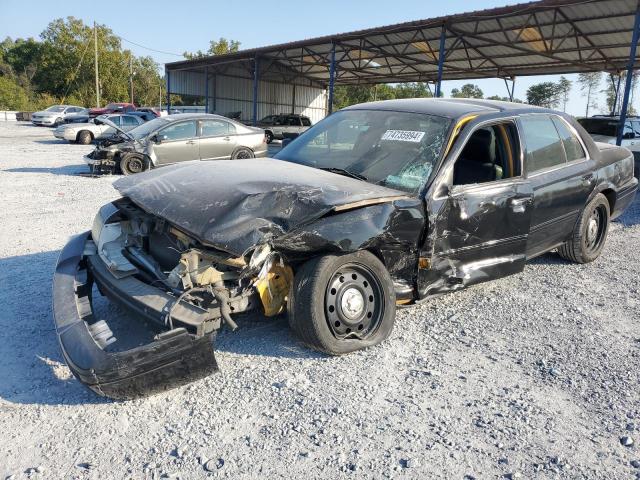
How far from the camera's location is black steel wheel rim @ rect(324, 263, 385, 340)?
10.5 ft

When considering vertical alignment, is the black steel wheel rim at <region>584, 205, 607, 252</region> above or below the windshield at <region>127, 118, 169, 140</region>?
below

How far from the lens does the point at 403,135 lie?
158 inches

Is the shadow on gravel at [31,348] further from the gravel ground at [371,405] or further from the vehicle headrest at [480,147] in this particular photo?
the vehicle headrest at [480,147]

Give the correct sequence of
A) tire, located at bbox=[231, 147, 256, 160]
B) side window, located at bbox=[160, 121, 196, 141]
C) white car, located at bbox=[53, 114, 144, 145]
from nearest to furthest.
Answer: side window, located at bbox=[160, 121, 196, 141] < tire, located at bbox=[231, 147, 256, 160] < white car, located at bbox=[53, 114, 144, 145]

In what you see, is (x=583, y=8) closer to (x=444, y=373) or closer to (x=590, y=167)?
(x=590, y=167)

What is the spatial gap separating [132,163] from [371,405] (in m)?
9.85

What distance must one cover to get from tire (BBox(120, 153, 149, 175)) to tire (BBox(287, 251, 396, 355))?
8.92 meters

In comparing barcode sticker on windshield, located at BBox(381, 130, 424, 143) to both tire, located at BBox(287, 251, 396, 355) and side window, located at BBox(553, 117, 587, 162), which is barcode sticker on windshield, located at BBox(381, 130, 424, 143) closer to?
tire, located at BBox(287, 251, 396, 355)

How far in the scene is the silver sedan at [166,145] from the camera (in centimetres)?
1102

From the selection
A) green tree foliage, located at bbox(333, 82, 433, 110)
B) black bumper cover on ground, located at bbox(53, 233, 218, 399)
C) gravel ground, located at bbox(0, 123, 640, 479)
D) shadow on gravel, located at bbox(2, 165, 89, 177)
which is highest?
green tree foliage, located at bbox(333, 82, 433, 110)

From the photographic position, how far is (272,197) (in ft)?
10.2

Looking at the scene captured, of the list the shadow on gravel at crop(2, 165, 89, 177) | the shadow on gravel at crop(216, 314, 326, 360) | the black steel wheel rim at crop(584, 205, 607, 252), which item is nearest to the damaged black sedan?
the shadow on gravel at crop(216, 314, 326, 360)

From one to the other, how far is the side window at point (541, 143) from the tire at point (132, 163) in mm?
8638

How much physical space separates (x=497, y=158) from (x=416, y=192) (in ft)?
4.19
